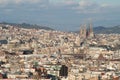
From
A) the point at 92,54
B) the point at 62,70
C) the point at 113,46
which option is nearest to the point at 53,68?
the point at 62,70

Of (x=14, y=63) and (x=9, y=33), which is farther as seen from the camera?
(x=9, y=33)

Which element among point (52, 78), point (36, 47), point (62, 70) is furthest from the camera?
point (36, 47)

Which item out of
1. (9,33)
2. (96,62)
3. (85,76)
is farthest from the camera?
(9,33)

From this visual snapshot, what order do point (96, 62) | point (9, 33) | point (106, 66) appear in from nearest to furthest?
point (106, 66), point (96, 62), point (9, 33)

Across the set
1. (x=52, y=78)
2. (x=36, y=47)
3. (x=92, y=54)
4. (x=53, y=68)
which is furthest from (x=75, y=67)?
(x=36, y=47)

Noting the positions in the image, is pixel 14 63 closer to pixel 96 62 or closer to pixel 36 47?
pixel 96 62

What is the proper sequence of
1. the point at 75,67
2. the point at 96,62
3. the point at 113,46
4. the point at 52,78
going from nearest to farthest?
the point at 52,78 < the point at 75,67 < the point at 96,62 < the point at 113,46

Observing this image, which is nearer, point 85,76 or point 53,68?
point 85,76

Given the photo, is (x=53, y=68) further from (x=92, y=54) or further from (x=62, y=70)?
(x=92, y=54)
